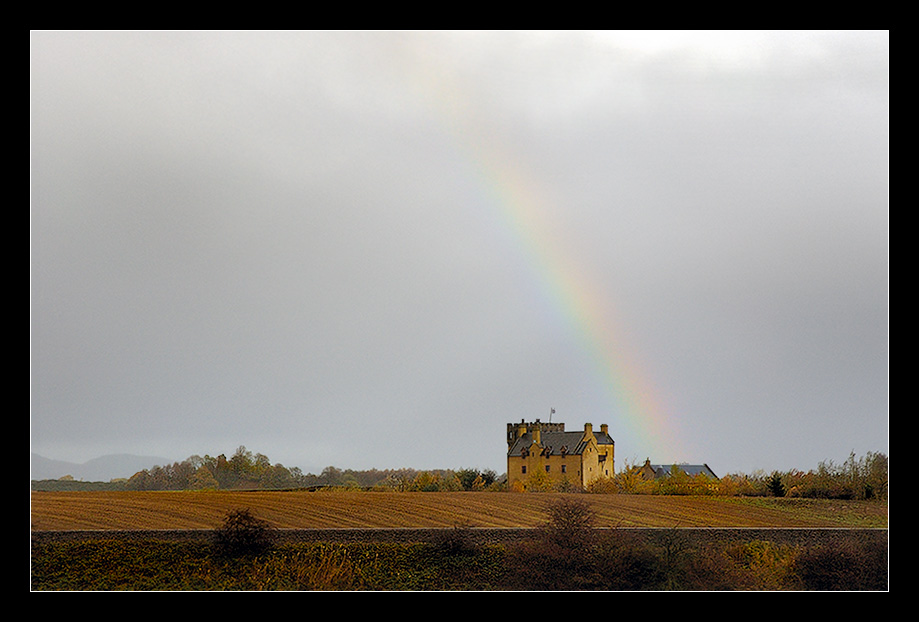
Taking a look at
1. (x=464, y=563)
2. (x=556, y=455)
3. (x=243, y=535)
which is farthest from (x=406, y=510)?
(x=556, y=455)

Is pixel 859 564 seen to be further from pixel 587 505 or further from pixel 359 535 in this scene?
pixel 359 535

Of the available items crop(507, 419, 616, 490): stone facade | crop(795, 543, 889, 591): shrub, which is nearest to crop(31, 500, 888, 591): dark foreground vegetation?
crop(795, 543, 889, 591): shrub

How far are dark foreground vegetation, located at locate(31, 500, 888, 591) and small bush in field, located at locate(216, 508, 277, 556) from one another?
0.02 metres

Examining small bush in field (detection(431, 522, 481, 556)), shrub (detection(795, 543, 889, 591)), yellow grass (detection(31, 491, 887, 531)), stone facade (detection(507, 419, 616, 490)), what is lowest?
shrub (detection(795, 543, 889, 591))

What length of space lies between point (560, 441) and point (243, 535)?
18.4 feet

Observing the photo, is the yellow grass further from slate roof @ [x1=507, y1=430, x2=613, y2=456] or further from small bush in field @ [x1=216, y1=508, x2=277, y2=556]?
slate roof @ [x1=507, y1=430, x2=613, y2=456]

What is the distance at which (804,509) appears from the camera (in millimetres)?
14367

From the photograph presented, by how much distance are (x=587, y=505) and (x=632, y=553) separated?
1.08 metres

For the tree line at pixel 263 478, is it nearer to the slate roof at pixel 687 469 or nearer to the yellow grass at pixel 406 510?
the yellow grass at pixel 406 510

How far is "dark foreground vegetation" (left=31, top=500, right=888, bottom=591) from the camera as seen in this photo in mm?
13055

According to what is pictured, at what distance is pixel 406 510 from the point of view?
14172 millimetres

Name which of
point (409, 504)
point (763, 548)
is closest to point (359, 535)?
point (409, 504)

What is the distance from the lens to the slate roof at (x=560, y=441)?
14.9 metres

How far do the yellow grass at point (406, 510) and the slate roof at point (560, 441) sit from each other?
0.86 m
